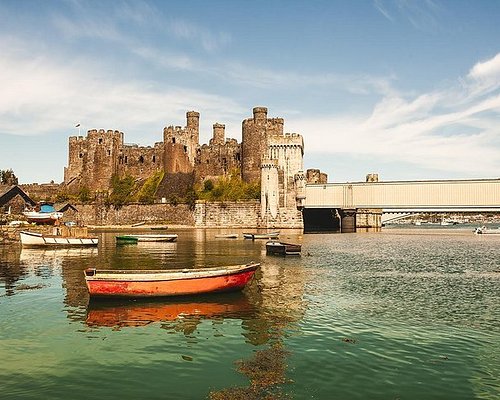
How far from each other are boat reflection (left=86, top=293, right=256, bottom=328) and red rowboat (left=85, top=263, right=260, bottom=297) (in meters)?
0.36

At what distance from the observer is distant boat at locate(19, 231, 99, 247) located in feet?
146

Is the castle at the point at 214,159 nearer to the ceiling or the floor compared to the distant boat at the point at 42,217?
nearer to the ceiling

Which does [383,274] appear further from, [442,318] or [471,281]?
[442,318]

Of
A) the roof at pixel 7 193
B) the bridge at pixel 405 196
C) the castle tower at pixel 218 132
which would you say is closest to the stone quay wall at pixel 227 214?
the bridge at pixel 405 196

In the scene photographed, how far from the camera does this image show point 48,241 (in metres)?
45.4

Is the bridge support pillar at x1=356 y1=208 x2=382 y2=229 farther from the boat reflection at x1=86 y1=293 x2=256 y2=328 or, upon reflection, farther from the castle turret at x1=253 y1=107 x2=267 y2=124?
the boat reflection at x1=86 y1=293 x2=256 y2=328

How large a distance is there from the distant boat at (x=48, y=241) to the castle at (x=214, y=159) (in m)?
42.1

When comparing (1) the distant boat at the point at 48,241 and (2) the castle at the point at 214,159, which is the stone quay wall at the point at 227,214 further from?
(1) the distant boat at the point at 48,241

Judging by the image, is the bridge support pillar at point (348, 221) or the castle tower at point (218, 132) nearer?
the bridge support pillar at point (348, 221)

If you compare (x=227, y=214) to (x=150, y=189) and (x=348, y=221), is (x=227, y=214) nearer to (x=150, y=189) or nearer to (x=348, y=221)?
(x=150, y=189)

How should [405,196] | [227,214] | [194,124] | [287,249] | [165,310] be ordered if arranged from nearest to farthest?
[165,310] < [287,249] < [405,196] < [227,214] < [194,124]

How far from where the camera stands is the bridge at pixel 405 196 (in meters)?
74.4

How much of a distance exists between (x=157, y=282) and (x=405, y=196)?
67.2 m

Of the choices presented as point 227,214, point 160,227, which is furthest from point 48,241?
point 227,214
